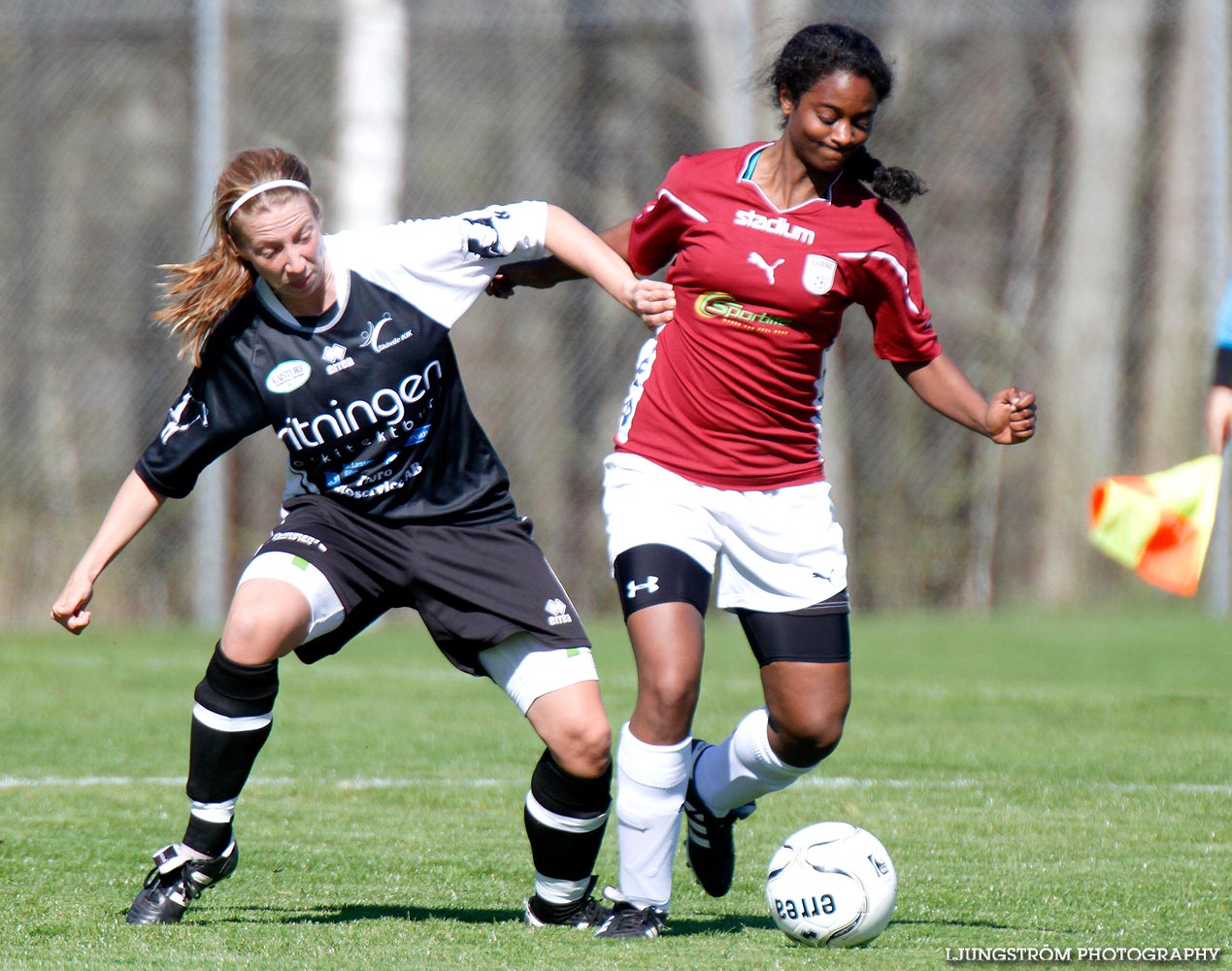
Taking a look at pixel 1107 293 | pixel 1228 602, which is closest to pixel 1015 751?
pixel 1228 602

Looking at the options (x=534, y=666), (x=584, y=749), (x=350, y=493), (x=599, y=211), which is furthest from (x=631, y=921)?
(x=599, y=211)

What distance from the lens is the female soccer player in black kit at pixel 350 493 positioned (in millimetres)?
4082

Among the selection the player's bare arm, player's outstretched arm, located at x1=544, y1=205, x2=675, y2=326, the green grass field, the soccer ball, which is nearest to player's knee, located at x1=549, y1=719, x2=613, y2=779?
the green grass field

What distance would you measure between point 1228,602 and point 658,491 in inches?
341

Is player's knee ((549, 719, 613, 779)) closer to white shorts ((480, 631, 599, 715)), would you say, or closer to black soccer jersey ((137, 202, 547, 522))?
white shorts ((480, 631, 599, 715))

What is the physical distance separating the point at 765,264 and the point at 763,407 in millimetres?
354

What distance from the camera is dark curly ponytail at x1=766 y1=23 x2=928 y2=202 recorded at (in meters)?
4.21

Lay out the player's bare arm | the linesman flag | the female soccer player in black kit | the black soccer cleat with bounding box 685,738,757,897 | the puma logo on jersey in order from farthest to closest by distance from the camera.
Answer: the black soccer cleat with bounding box 685,738,757,897 < the puma logo on jersey < the female soccer player in black kit < the player's bare arm < the linesman flag

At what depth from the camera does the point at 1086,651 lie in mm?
10570

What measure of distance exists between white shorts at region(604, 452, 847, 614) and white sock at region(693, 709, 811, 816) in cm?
35

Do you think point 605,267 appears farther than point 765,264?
No

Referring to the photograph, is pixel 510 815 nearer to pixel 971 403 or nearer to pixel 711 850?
pixel 711 850

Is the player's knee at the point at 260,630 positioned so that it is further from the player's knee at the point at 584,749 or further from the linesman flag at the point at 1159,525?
the linesman flag at the point at 1159,525

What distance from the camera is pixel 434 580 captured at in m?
4.20
